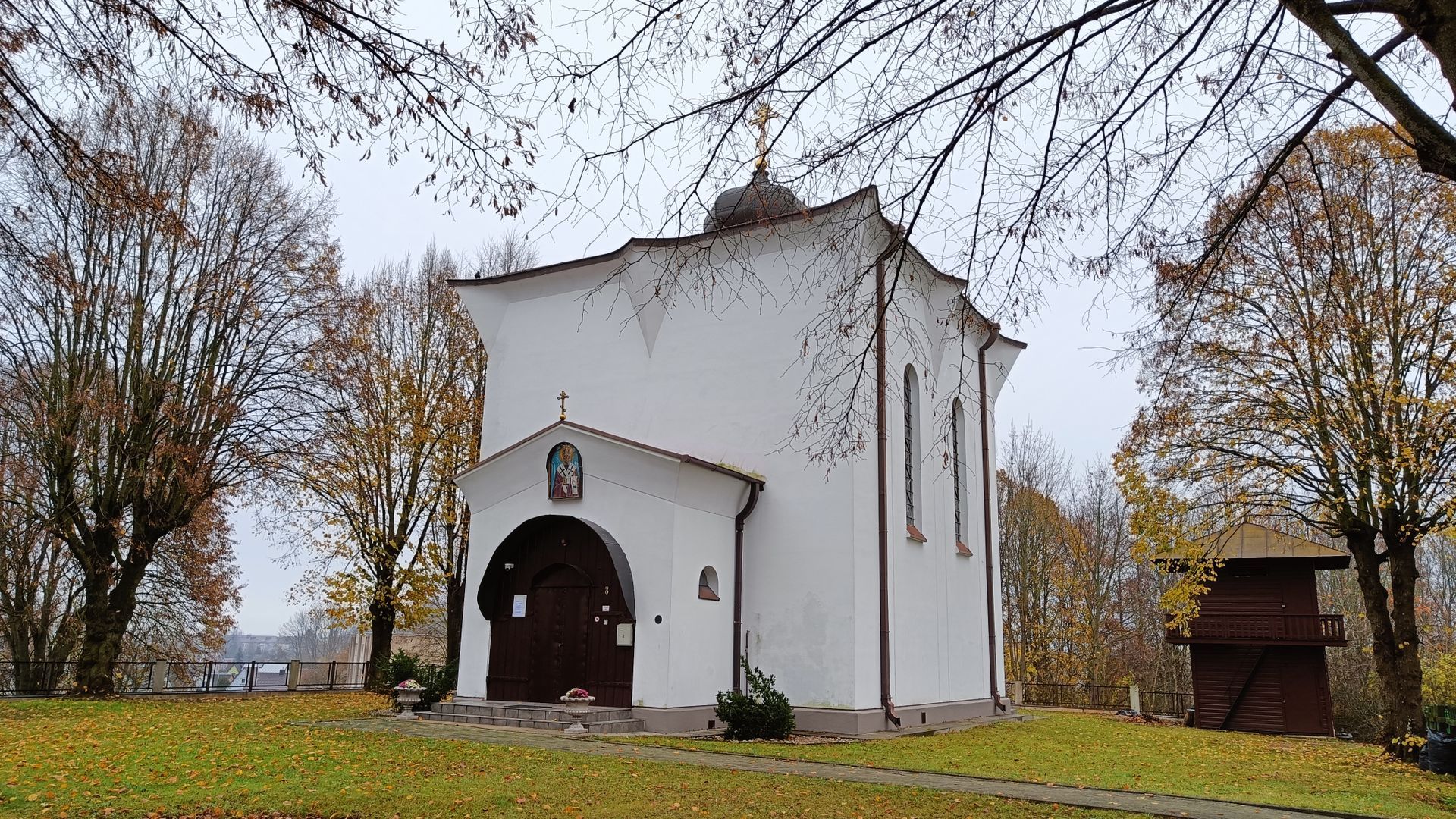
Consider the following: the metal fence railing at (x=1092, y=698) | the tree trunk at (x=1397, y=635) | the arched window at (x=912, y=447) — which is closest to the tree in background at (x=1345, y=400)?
the tree trunk at (x=1397, y=635)

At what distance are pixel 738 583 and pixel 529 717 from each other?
4139 millimetres

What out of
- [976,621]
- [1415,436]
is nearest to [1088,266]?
[1415,436]

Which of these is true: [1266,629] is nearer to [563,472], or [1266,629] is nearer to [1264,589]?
[1264,589]

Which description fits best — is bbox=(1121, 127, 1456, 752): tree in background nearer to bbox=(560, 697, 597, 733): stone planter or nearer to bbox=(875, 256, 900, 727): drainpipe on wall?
bbox=(875, 256, 900, 727): drainpipe on wall

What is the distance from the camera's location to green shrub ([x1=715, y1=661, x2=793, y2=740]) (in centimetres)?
1376

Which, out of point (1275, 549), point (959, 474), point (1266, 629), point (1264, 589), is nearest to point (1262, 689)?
point (1266, 629)

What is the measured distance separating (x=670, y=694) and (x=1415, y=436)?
11.8 metres

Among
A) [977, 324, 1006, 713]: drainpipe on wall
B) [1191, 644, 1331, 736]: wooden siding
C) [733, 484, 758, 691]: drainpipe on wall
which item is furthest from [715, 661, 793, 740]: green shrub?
[1191, 644, 1331, 736]: wooden siding

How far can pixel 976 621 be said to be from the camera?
20.9 meters

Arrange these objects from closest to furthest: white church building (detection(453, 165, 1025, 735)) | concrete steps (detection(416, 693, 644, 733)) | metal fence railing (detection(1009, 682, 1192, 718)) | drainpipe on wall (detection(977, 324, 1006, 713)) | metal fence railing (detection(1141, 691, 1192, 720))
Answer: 1. concrete steps (detection(416, 693, 644, 733))
2. white church building (detection(453, 165, 1025, 735))
3. drainpipe on wall (detection(977, 324, 1006, 713))
4. metal fence railing (detection(1009, 682, 1192, 718))
5. metal fence railing (detection(1141, 691, 1192, 720))

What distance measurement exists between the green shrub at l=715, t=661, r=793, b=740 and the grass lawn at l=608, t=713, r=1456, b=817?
→ 544mm

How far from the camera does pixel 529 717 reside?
13984 mm

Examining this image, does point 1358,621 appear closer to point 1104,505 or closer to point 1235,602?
point 1104,505

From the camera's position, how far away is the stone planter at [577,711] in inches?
516
